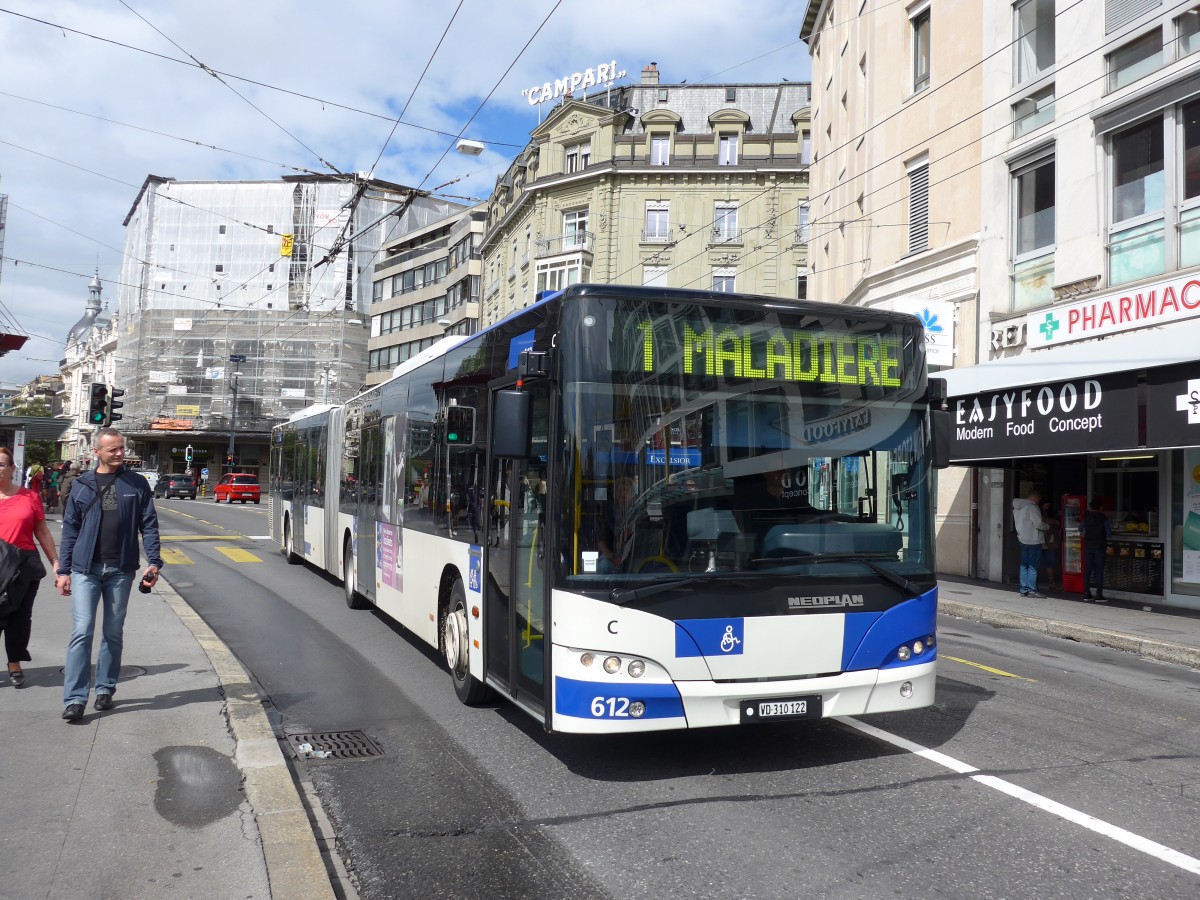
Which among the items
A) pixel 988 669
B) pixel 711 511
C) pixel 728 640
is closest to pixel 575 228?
pixel 988 669

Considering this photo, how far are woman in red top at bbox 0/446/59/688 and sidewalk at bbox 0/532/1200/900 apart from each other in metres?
0.29

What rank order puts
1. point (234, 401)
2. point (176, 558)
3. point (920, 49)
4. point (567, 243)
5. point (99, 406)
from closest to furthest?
1. point (176, 558)
2. point (99, 406)
3. point (920, 49)
4. point (567, 243)
5. point (234, 401)

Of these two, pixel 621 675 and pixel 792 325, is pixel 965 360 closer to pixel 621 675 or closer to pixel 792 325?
pixel 792 325

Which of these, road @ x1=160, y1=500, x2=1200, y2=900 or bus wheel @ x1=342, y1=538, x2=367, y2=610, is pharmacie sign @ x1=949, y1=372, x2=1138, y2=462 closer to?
road @ x1=160, y1=500, x2=1200, y2=900

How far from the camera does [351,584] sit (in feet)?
40.4

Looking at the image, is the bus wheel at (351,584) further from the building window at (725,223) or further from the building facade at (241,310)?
the building facade at (241,310)

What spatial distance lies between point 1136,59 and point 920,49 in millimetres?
6653

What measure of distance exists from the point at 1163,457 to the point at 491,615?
39.7ft

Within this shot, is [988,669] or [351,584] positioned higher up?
[351,584]

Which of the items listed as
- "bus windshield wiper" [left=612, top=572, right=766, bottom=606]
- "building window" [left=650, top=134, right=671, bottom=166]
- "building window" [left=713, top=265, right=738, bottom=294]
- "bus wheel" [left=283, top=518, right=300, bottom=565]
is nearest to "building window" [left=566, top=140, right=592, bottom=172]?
"building window" [left=650, top=134, right=671, bottom=166]

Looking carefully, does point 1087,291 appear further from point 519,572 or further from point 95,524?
point 95,524

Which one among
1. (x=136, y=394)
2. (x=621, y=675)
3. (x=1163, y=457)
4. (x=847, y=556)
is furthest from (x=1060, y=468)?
(x=136, y=394)

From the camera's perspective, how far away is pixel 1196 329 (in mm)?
12648

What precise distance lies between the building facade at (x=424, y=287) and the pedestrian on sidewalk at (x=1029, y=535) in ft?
140
